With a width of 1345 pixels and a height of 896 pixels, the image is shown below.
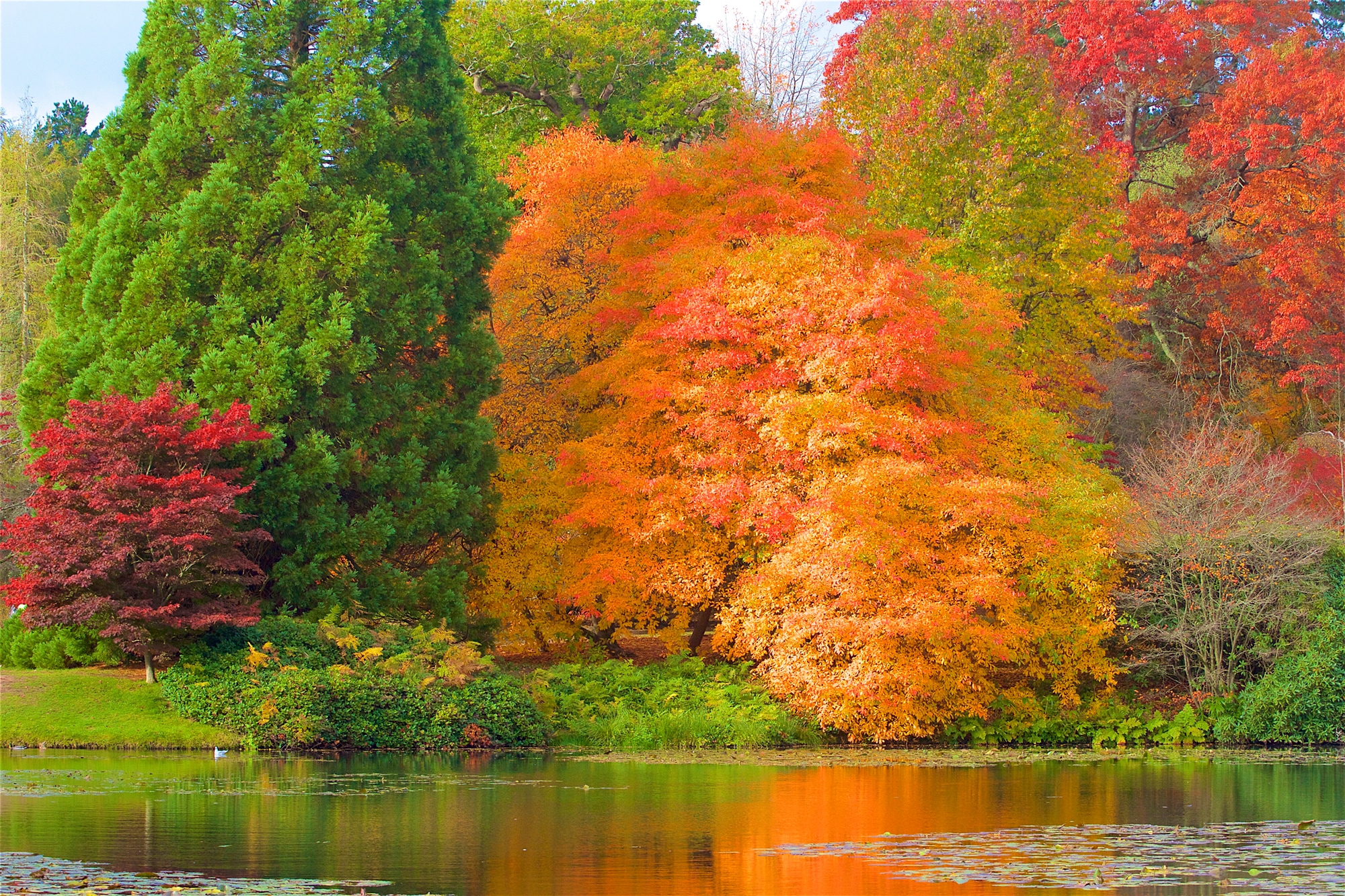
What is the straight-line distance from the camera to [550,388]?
92.2 feet

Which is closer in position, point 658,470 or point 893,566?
point 893,566

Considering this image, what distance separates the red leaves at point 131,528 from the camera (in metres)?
19.0

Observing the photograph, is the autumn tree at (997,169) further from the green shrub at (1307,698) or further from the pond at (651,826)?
the pond at (651,826)

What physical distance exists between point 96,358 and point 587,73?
66.9ft

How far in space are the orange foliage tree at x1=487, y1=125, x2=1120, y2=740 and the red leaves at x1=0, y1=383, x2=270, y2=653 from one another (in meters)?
6.93

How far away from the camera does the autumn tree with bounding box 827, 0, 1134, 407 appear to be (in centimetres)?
2969

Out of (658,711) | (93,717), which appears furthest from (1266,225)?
(93,717)

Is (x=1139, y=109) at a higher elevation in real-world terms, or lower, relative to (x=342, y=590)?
higher

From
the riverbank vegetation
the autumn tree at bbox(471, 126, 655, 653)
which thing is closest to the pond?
the riverbank vegetation

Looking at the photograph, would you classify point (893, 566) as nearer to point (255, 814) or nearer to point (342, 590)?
point (342, 590)

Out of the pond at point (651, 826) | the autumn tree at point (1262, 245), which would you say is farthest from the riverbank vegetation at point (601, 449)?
the autumn tree at point (1262, 245)

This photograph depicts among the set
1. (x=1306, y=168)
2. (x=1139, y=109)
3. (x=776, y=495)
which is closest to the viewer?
(x=776, y=495)

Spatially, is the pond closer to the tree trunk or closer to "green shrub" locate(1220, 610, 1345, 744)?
"green shrub" locate(1220, 610, 1345, 744)

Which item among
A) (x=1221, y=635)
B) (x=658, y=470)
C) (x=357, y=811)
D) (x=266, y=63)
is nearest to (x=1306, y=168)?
(x=1221, y=635)
